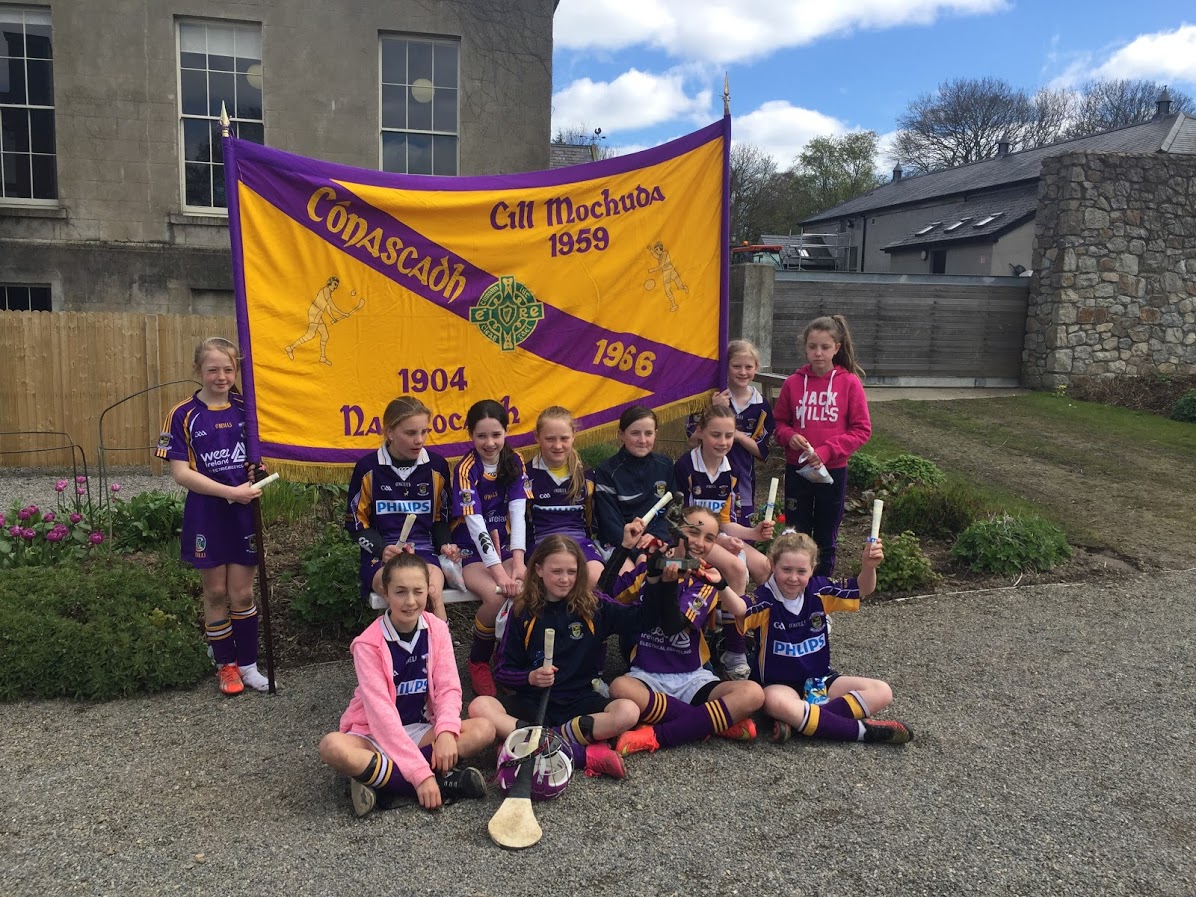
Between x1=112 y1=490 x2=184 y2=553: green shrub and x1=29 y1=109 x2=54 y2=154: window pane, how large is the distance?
24.5ft

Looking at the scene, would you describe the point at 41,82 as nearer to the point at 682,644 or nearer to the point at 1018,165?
the point at 682,644

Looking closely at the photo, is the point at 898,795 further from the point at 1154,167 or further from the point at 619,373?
the point at 1154,167

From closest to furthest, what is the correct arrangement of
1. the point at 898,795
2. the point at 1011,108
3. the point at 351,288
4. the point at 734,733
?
the point at 898,795, the point at 734,733, the point at 351,288, the point at 1011,108

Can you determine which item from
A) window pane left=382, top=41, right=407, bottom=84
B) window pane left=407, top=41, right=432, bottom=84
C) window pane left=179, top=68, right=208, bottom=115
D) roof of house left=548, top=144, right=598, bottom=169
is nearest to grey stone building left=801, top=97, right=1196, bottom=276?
roof of house left=548, top=144, right=598, bottom=169

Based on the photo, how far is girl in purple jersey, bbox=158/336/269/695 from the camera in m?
4.42

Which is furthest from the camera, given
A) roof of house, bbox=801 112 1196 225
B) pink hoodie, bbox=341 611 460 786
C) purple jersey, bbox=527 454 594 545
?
roof of house, bbox=801 112 1196 225

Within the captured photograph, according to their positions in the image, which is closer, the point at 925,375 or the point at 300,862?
the point at 300,862

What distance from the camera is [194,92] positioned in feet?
38.7

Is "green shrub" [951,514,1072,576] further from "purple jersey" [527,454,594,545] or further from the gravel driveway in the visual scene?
"purple jersey" [527,454,594,545]

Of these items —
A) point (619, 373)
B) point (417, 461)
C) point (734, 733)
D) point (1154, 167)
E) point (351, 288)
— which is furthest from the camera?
point (1154, 167)

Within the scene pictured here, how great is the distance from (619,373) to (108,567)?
10.9 feet

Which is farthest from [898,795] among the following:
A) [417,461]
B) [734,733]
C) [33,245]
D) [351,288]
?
[33,245]

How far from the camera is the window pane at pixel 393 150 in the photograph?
483 inches

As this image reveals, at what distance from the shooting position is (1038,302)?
14.8 metres
